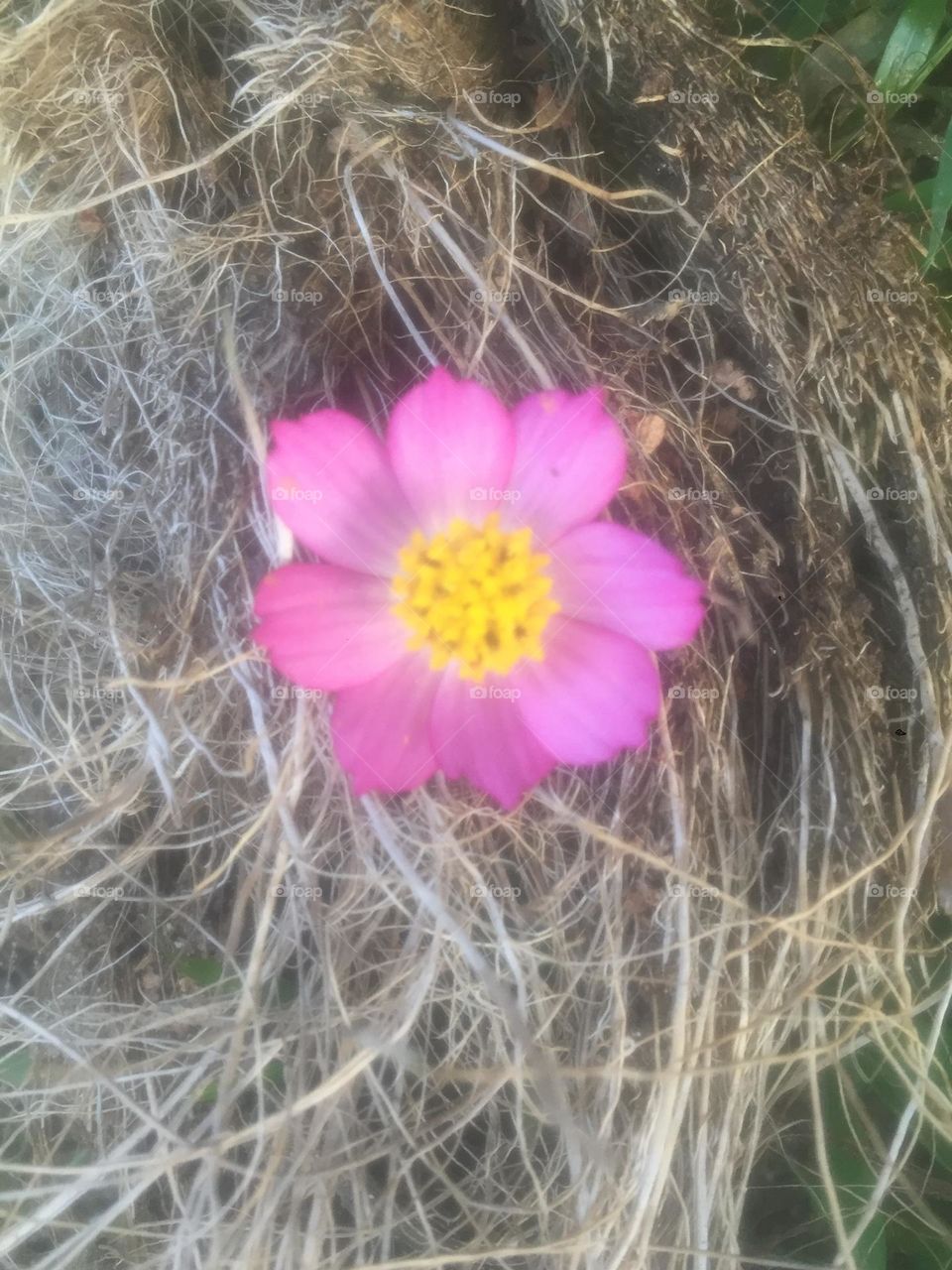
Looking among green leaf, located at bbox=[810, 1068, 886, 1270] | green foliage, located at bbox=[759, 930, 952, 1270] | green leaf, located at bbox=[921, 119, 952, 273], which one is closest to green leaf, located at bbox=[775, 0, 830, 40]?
green leaf, located at bbox=[921, 119, 952, 273]

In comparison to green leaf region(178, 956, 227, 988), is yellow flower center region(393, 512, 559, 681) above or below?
above

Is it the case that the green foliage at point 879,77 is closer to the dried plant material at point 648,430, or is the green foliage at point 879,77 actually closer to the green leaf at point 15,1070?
the dried plant material at point 648,430

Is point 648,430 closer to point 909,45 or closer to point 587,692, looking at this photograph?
point 587,692

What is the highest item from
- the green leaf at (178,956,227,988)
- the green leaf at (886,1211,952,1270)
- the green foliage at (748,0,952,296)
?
the green foliage at (748,0,952,296)

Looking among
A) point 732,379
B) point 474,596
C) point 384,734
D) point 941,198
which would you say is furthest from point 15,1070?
point 941,198

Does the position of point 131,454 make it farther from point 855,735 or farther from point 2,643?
point 855,735

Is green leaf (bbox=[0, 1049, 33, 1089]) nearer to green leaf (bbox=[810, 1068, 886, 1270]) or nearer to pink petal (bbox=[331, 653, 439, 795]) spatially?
pink petal (bbox=[331, 653, 439, 795])

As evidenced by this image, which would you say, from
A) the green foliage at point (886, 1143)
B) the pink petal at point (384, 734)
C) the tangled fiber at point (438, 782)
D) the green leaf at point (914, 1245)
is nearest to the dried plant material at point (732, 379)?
the tangled fiber at point (438, 782)

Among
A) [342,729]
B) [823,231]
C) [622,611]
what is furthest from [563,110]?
[342,729]
